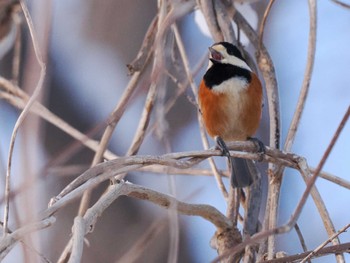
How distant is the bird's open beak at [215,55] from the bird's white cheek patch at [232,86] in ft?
0.42

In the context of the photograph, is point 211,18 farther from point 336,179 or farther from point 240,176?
point 336,179

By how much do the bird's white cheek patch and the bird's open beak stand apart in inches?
5.0

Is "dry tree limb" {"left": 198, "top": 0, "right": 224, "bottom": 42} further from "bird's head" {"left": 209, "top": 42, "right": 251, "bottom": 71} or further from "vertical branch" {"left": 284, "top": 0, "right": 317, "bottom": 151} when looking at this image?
"vertical branch" {"left": 284, "top": 0, "right": 317, "bottom": 151}

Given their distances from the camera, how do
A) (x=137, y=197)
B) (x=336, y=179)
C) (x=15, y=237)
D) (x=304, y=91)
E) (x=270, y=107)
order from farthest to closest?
(x=270, y=107)
(x=304, y=91)
(x=336, y=179)
(x=137, y=197)
(x=15, y=237)

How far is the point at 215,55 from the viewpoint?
2074 mm

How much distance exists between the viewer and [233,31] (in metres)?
1.92

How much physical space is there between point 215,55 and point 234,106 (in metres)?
0.23

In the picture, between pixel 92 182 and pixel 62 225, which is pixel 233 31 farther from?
pixel 62 225

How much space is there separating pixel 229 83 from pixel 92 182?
124 centimetres

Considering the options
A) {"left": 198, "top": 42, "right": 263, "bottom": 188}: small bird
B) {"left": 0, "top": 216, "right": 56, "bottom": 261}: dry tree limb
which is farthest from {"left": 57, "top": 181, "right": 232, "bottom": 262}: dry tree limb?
{"left": 198, "top": 42, "right": 263, "bottom": 188}: small bird

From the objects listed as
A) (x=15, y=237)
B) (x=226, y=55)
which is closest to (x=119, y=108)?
(x=226, y=55)

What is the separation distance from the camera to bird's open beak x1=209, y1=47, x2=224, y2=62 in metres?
2.01

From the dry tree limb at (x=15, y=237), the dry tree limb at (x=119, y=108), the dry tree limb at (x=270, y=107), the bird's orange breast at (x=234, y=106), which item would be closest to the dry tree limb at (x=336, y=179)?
the dry tree limb at (x=270, y=107)

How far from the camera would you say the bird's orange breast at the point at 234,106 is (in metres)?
2.23
